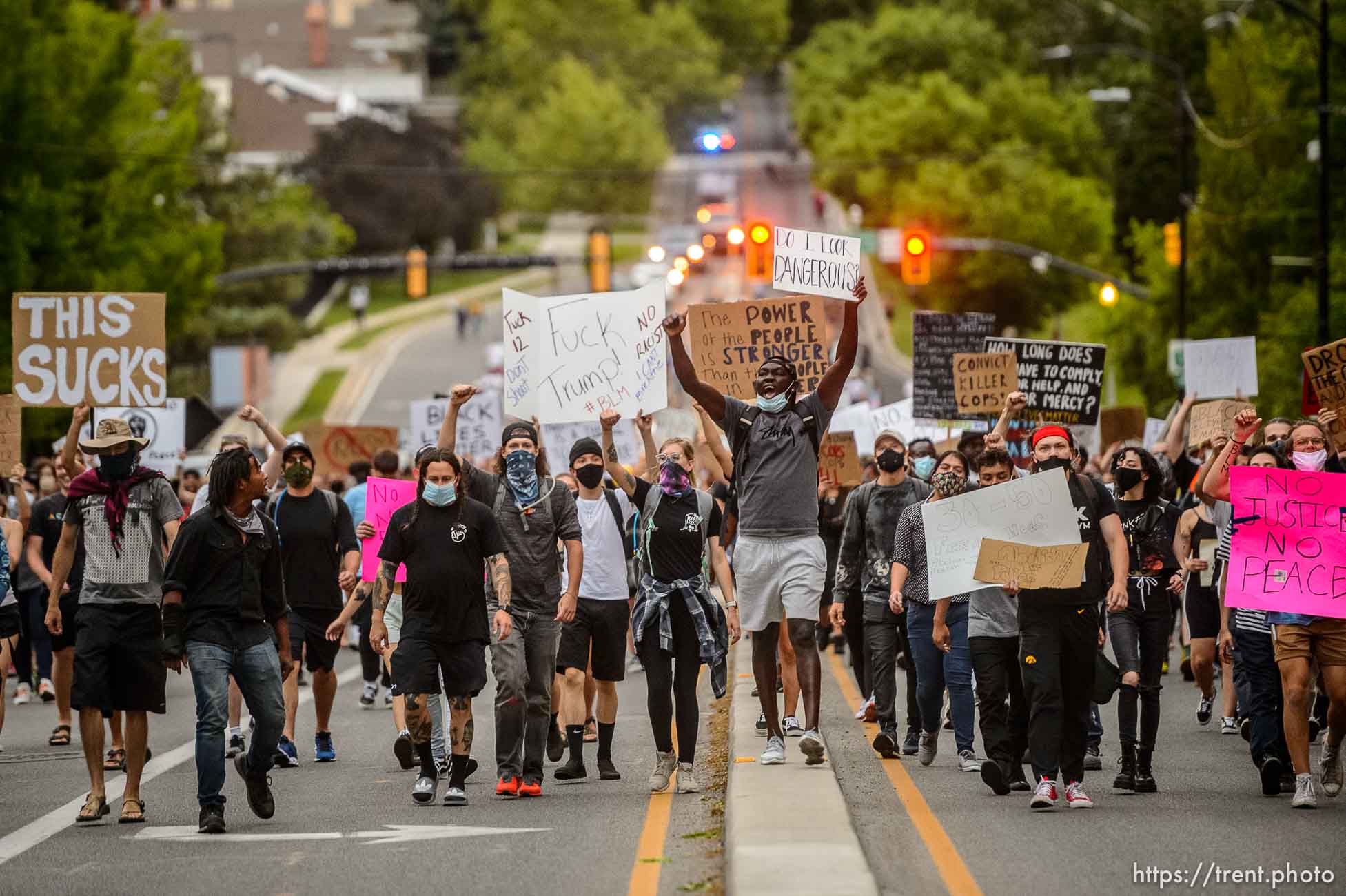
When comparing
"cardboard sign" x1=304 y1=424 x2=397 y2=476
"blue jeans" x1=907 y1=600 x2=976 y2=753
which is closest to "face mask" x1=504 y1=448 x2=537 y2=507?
"blue jeans" x1=907 y1=600 x2=976 y2=753

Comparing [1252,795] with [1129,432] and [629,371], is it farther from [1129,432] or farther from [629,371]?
[1129,432]

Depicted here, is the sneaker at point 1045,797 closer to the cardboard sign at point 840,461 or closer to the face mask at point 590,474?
the face mask at point 590,474

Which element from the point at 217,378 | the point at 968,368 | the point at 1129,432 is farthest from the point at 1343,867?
the point at 217,378

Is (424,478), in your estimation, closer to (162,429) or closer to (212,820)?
(212,820)

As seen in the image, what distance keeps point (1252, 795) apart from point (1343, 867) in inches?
84.1

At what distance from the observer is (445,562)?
10.6 m

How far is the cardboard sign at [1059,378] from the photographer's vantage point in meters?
17.6

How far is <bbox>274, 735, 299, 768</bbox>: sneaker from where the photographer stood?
41.4 feet

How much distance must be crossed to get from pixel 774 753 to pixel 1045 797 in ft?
5.01

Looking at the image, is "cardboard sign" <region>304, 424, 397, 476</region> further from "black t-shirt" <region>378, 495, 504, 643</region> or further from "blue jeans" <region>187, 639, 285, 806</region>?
"blue jeans" <region>187, 639, 285, 806</region>

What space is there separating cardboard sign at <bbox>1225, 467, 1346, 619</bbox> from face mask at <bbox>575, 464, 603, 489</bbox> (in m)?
3.32

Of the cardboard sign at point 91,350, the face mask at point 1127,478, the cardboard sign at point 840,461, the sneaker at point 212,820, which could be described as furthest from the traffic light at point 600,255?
the sneaker at point 212,820

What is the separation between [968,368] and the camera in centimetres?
1747

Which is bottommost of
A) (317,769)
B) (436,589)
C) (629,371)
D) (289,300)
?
(317,769)
